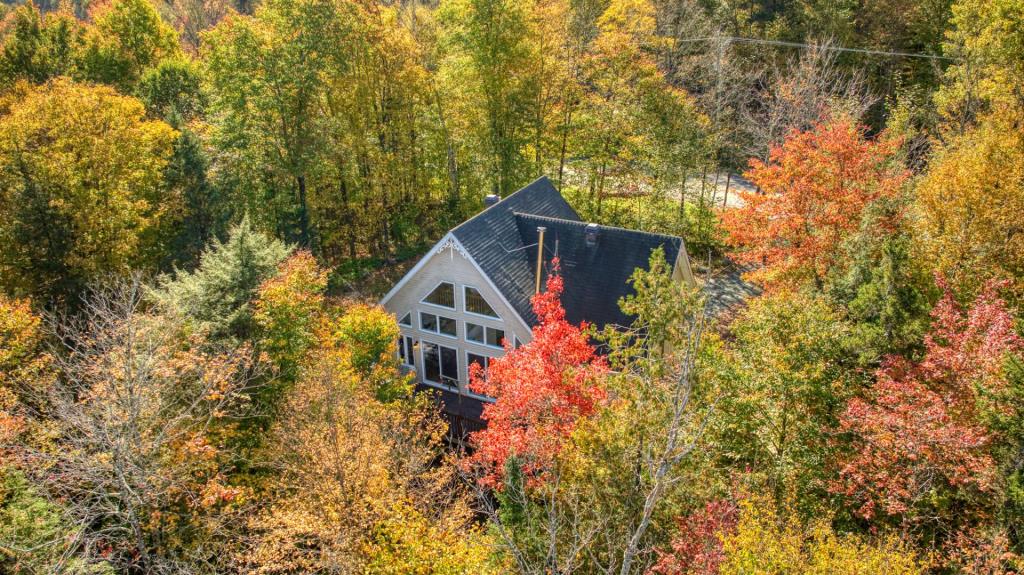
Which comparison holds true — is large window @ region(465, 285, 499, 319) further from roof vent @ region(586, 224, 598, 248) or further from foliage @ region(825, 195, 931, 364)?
foliage @ region(825, 195, 931, 364)

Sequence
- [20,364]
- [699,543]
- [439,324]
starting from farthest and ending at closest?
[439,324] < [20,364] < [699,543]

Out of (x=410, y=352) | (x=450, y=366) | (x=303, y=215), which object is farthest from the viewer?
(x=303, y=215)

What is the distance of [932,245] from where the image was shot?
64.8 feet

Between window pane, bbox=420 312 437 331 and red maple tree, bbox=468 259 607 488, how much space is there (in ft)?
20.7

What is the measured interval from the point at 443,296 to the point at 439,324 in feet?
4.84

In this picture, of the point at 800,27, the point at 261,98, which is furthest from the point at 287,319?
the point at 800,27

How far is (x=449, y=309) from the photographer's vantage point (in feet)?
82.7

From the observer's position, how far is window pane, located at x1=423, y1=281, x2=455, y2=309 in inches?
979

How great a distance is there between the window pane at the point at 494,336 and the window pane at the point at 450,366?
2002mm

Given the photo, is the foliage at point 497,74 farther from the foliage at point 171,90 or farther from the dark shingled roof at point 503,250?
the foliage at point 171,90

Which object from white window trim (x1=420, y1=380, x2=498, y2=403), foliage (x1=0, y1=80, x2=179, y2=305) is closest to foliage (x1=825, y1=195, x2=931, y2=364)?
white window trim (x1=420, y1=380, x2=498, y2=403)

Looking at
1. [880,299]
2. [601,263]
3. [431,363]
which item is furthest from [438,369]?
[880,299]

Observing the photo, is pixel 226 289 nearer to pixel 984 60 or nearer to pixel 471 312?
pixel 471 312

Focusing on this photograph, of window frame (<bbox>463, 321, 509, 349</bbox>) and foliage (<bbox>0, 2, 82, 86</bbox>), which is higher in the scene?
foliage (<bbox>0, 2, 82, 86</bbox>)
